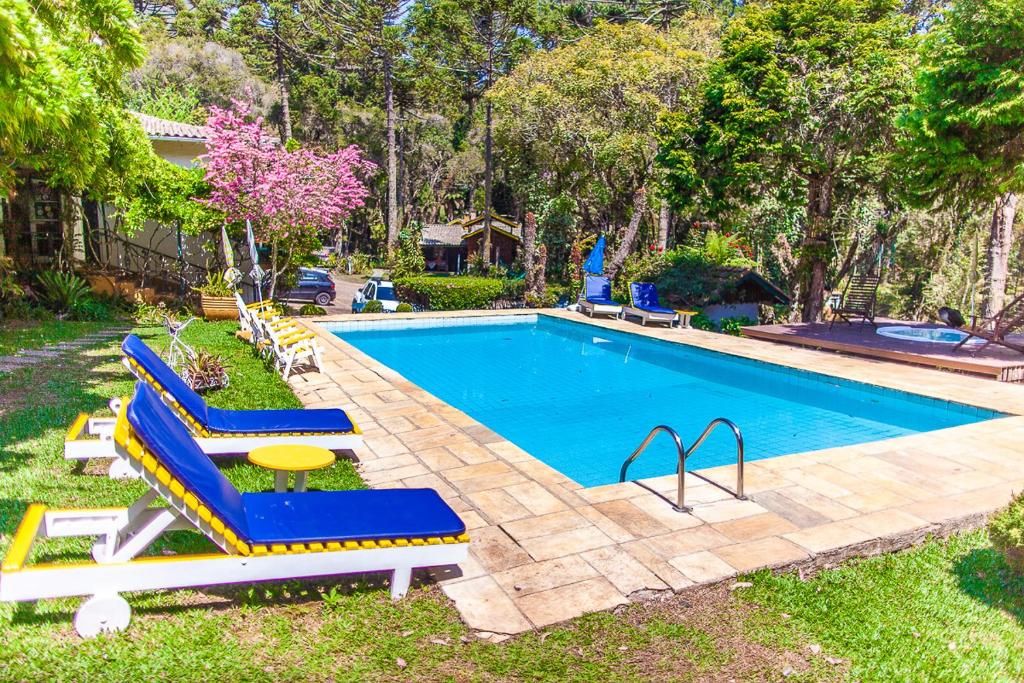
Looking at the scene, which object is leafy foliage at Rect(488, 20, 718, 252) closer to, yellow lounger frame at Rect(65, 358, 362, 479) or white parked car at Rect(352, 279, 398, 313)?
white parked car at Rect(352, 279, 398, 313)

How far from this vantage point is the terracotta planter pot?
14508 millimetres

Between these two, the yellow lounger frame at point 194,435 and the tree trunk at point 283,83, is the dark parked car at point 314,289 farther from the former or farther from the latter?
the yellow lounger frame at point 194,435

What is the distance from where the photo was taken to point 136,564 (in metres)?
3.38

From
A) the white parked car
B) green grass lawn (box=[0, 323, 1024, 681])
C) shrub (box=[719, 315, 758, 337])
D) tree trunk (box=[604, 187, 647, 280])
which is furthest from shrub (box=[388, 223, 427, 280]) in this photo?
green grass lawn (box=[0, 323, 1024, 681])

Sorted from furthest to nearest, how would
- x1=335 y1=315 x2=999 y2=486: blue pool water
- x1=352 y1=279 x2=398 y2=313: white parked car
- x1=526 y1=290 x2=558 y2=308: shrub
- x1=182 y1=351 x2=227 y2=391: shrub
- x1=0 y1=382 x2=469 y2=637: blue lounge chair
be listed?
x1=526 y1=290 x2=558 y2=308: shrub → x1=352 y1=279 x2=398 y2=313: white parked car → x1=335 y1=315 x2=999 y2=486: blue pool water → x1=182 y1=351 x2=227 y2=391: shrub → x1=0 y1=382 x2=469 y2=637: blue lounge chair

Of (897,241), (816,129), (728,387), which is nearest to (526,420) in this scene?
(728,387)

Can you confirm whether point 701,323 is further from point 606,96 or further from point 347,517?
point 347,517

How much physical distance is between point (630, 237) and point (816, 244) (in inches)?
234

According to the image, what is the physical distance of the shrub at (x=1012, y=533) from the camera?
164 inches

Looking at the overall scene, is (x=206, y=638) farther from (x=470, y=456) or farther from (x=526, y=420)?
(x=526, y=420)

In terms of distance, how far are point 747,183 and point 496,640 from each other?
13704 millimetres

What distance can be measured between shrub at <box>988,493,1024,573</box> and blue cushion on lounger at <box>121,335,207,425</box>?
575 centimetres

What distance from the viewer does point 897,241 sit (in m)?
20.3

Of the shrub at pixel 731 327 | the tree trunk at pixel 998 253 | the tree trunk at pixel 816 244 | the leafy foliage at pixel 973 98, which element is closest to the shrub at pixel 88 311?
the shrub at pixel 731 327
